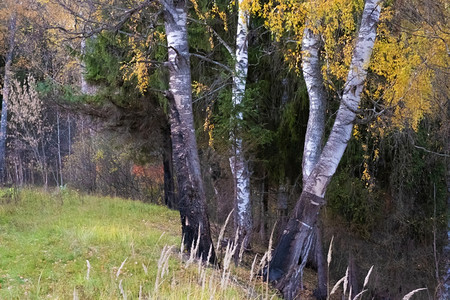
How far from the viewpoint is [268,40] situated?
9234 mm

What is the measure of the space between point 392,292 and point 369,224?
2887 millimetres

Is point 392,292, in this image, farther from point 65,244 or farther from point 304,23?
point 65,244

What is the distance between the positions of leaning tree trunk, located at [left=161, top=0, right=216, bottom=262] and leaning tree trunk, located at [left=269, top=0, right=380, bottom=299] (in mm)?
1012

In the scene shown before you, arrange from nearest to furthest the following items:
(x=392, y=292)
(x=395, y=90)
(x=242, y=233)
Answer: (x=395, y=90)
(x=242, y=233)
(x=392, y=292)

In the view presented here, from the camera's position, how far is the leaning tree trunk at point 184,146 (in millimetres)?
5715

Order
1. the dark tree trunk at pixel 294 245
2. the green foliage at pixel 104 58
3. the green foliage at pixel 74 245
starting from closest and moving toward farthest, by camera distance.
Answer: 1. the green foliage at pixel 74 245
2. the dark tree trunk at pixel 294 245
3. the green foliage at pixel 104 58

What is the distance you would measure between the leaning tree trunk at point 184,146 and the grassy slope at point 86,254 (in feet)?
1.61

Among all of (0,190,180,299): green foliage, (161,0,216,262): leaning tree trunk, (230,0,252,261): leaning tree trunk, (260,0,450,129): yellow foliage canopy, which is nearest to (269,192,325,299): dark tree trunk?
(161,0,216,262): leaning tree trunk

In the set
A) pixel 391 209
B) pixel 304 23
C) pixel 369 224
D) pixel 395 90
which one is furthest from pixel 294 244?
pixel 391 209

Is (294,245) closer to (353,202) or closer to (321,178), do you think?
(321,178)

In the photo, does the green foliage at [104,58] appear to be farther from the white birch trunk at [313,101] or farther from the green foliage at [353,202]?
the green foliage at [353,202]

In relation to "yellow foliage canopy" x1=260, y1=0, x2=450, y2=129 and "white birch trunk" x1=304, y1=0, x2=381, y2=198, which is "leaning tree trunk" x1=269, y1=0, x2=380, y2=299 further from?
"yellow foliage canopy" x1=260, y1=0, x2=450, y2=129

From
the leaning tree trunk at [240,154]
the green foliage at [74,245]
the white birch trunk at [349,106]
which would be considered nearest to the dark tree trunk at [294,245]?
the white birch trunk at [349,106]

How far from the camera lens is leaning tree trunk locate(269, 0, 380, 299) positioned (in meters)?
5.41
